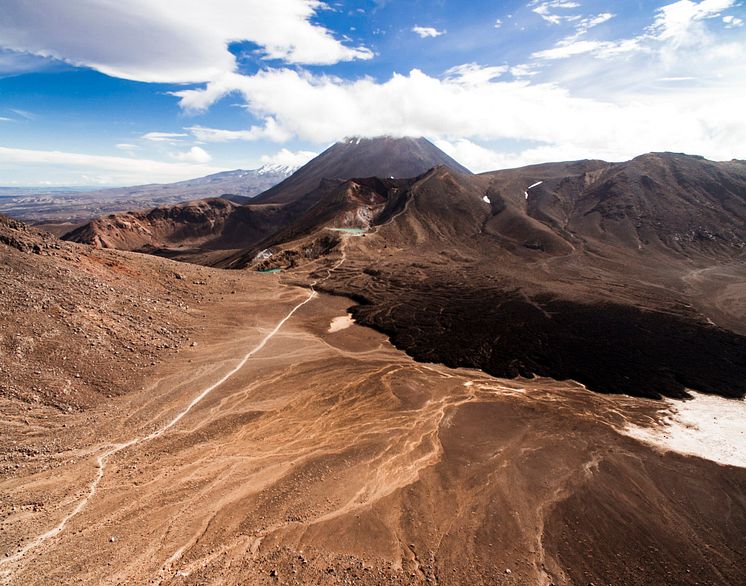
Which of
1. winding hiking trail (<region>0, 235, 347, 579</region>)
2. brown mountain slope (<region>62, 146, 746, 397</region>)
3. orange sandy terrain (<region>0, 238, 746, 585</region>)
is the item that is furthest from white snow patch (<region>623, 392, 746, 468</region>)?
winding hiking trail (<region>0, 235, 347, 579</region>)

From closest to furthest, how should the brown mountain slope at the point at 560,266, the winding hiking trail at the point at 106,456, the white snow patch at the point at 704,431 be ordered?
the winding hiking trail at the point at 106,456
the white snow patch at the point at 704,431
the brown mountain slope at the point at 560,266

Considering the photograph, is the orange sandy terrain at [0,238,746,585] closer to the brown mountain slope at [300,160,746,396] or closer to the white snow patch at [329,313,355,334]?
the brown mountain slope at [300,160,746,396]

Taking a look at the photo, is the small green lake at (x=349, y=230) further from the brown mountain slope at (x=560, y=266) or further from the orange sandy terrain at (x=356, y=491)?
the orange sandy terrain at (x=356, y=491)

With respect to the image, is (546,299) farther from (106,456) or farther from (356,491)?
(106,456)

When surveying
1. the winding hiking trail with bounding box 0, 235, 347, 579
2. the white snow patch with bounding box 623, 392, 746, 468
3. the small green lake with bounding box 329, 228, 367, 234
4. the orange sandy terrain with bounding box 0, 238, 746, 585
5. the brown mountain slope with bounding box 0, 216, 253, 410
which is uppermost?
the small green lake with bounding box 329, 228, 367, 234

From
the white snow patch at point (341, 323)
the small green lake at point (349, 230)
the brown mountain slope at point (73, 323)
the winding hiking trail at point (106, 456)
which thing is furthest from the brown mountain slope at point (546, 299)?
the brown mountain slope at point (73, 323)

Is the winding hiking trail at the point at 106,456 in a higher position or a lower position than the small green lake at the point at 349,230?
lower

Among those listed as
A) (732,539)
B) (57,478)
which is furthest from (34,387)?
(732,539)
